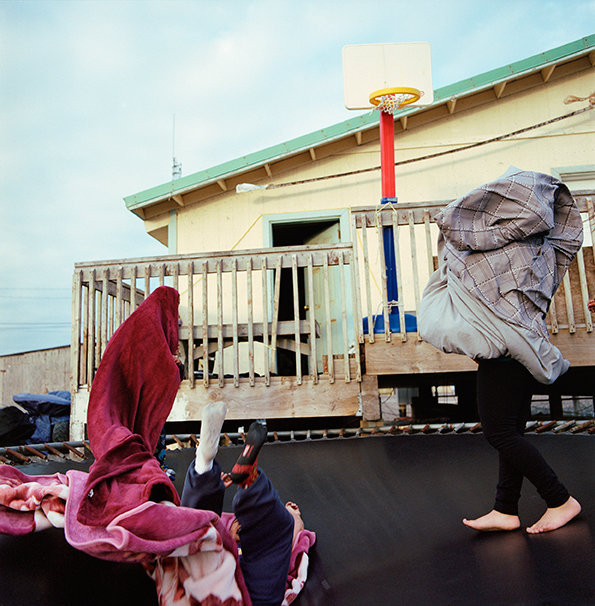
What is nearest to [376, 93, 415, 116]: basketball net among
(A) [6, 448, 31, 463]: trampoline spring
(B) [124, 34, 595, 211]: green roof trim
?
(B) [124, 34, 595, 211]: green roof trim

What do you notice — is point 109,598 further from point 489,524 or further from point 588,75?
point 588,75

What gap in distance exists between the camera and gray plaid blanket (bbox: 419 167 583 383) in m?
1.96

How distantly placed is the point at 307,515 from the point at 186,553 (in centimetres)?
109

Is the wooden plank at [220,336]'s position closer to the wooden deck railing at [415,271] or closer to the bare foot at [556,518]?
the wooden deck railing at [415,271]

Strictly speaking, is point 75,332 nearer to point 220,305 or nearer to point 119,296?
point 119,296

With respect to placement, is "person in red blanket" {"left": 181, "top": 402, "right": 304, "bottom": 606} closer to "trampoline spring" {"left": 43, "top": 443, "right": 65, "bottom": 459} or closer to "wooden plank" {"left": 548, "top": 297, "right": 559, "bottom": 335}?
"trampoline spring" {"left": 43, "top": 443, "right": 65, "bottom": 459}

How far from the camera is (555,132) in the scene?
7016 millimetres

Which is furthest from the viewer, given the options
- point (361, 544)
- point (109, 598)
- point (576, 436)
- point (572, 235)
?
point (576, 436)

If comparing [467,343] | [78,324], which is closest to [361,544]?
[467,343]

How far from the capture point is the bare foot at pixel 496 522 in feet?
6.51

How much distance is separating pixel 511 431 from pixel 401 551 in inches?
22.5

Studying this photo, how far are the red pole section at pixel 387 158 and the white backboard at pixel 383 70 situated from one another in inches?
9.8

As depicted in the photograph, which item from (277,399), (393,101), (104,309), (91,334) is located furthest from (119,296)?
(393,101)

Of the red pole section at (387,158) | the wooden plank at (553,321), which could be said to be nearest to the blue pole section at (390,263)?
the red pole section at (387,158)
